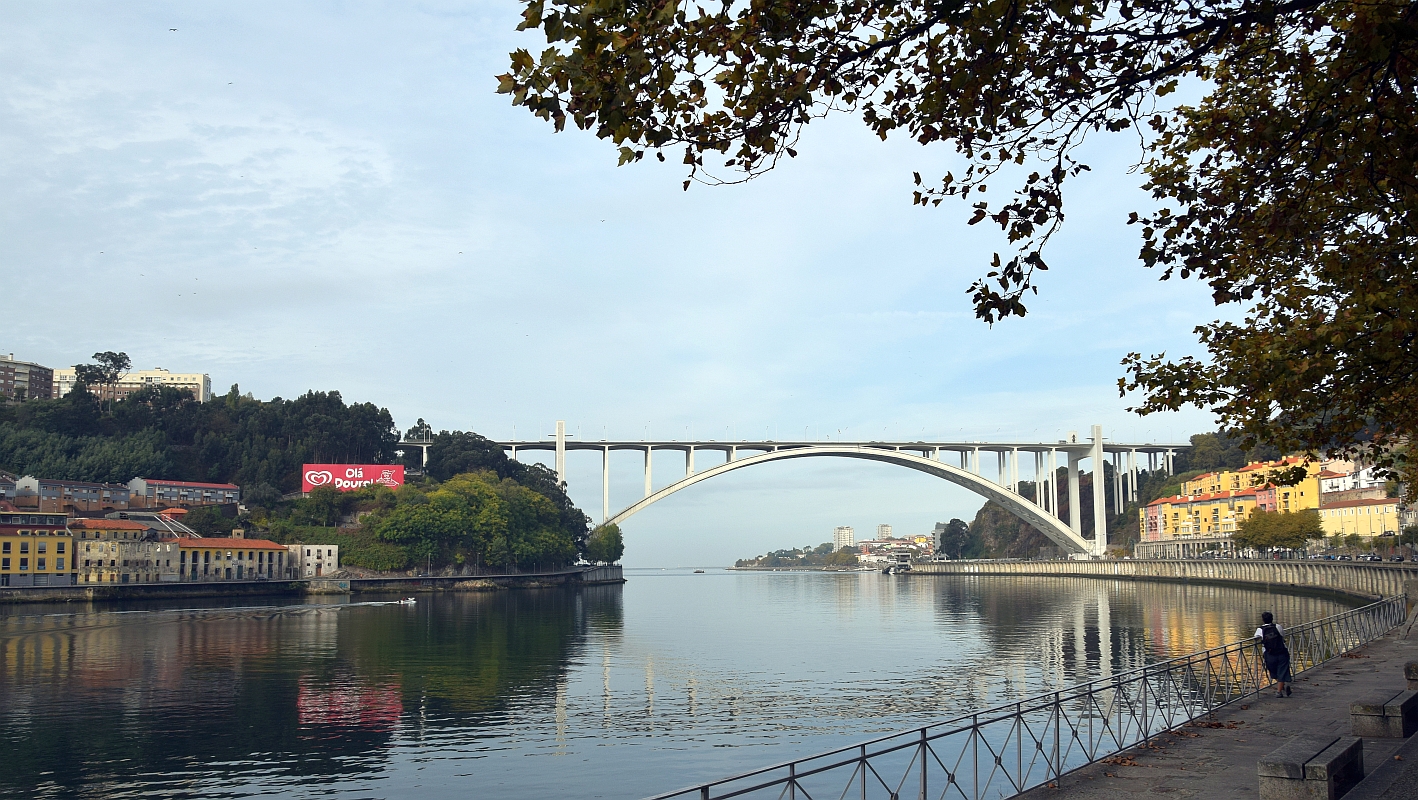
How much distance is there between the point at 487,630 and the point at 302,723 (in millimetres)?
24215

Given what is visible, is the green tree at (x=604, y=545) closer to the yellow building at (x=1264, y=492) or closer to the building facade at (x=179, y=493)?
the building facade at (x=179, y=493)

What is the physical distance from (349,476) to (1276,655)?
290 feet

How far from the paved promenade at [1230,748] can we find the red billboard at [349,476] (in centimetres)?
8596

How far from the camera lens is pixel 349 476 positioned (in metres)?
93.3

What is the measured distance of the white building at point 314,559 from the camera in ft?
275

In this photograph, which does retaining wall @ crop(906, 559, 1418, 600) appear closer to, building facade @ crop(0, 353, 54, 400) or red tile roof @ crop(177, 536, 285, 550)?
red tile roof @ crop(177, 536, 285, 550)

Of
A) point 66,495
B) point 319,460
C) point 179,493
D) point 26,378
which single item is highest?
point 26,378

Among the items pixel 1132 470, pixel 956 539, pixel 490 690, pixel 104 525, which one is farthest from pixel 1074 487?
pixel 490 690

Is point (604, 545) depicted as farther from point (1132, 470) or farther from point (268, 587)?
point (1132, 470)

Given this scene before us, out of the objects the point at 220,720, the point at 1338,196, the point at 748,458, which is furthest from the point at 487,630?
the point at 748,458

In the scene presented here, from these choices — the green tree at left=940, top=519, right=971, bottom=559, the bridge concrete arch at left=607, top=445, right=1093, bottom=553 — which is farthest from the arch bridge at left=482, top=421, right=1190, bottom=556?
the green tree at left=940, top=519, right=971, bottom=559

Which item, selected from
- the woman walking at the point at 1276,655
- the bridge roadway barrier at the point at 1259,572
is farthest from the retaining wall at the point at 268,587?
the woman walking at the point at 1276,655

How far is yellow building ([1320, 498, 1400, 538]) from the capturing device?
246 ft

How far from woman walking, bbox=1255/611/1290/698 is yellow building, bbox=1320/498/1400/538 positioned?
66742mm
